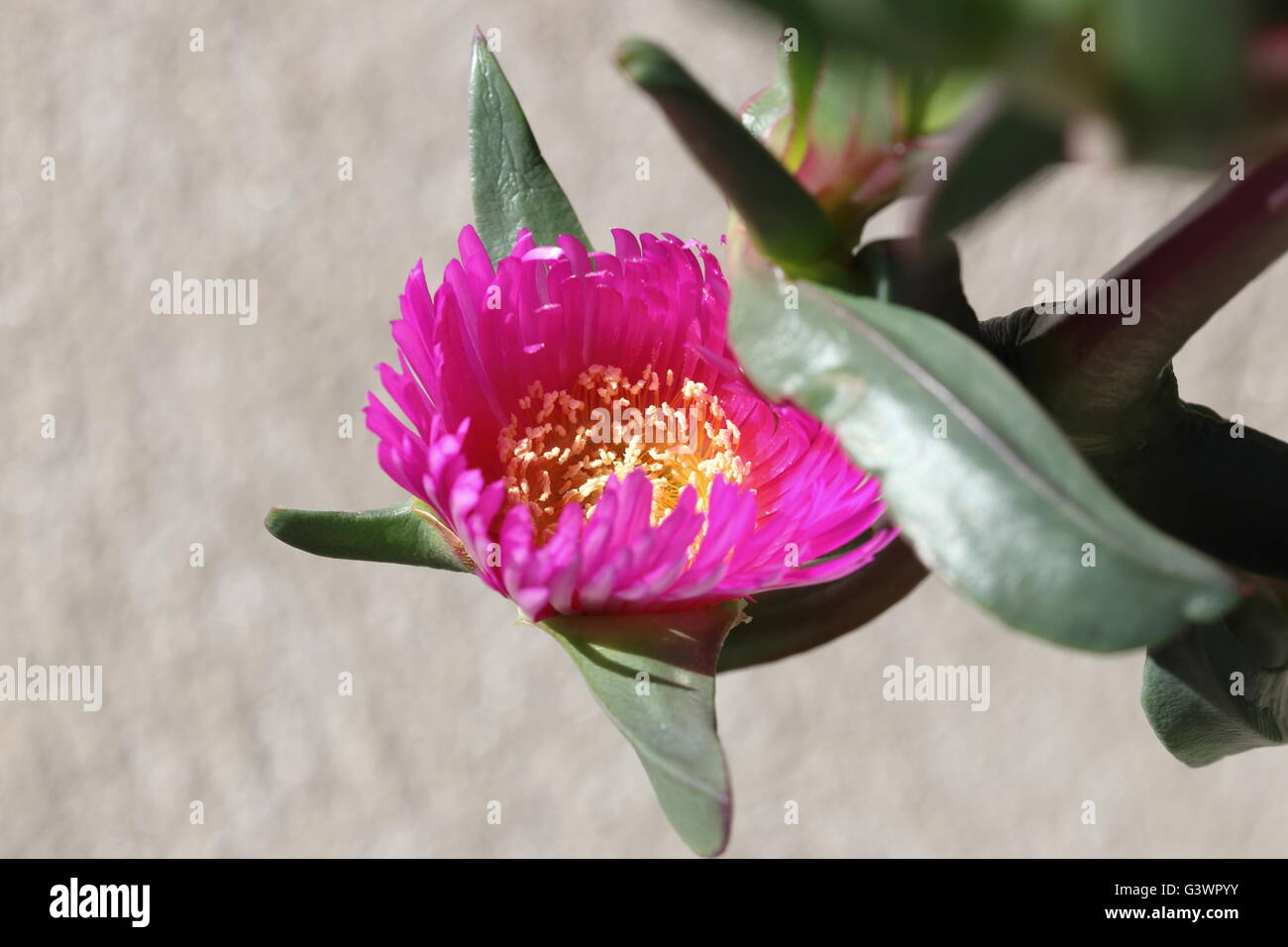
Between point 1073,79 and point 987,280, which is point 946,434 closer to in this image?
point 1073,79

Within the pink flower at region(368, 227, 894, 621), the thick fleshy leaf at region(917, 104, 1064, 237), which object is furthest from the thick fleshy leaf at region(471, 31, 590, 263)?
the thick fleshy leaf at region(917, 104, 1064, 237)

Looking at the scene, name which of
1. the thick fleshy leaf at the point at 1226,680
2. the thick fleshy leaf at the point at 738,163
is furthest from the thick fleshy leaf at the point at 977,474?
the thick fleshy leaf at the point at 1226,680

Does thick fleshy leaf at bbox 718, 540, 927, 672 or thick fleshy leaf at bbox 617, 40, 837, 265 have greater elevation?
thick fleshy leaf at bbox 617, 40, 837, 265

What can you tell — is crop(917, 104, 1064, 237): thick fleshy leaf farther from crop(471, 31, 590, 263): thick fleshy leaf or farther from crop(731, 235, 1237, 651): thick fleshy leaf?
crop(471, 31, 590, 263): thick fleshy leaf

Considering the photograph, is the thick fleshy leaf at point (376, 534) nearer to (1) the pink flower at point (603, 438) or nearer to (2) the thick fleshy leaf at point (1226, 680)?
(1) the pink flower at point (603, 438)

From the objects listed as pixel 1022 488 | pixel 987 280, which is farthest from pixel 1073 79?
pixel 987 280
